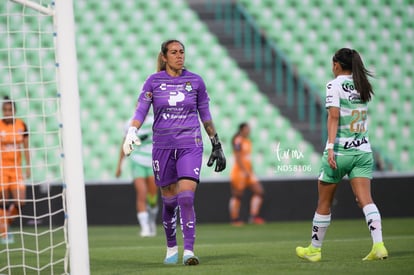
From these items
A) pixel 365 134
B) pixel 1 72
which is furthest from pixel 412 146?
pixel 365 134

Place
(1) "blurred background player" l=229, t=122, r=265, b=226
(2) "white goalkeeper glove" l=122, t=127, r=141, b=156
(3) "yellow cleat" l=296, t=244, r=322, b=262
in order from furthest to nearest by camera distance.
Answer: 1. (1) "blurred background player" l=229, t=122, r=265, b=226
2. (3) "yellow cleat" l=296, t=244, r=322, b=262
3. (2) "white goalkeeper glove" l=122, t=127, r=141, b=156

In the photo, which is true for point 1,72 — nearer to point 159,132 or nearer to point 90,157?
point 90,157

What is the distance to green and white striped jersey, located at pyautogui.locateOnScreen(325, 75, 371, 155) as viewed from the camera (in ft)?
24.6

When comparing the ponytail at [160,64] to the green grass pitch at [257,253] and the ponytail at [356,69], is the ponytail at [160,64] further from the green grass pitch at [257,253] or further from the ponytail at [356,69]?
the green grass pitch at [257,253]

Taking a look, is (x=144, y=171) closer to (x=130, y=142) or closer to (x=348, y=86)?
(x=130, y=142)

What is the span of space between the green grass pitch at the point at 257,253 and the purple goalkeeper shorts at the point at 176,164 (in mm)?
814

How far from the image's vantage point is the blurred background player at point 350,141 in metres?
7.45

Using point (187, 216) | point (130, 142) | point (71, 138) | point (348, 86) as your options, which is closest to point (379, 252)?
point (348, 86)

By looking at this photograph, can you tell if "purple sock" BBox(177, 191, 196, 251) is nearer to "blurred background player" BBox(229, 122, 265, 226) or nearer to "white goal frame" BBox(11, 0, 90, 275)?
"white goal frame" BBox(11, 0, 90, 275)

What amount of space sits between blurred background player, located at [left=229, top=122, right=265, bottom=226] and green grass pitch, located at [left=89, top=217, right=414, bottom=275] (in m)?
1.88

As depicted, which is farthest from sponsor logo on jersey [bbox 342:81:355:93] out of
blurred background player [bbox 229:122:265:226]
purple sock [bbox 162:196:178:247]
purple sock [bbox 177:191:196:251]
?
blurred background player [bbox 229:122:265:226]

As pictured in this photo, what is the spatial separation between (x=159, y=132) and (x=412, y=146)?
12400mm

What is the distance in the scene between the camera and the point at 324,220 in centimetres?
763

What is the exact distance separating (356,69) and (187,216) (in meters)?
2.03
